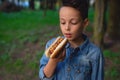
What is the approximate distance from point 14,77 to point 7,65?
2.31ft

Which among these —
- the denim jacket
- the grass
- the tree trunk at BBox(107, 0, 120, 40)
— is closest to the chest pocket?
the denim jacket

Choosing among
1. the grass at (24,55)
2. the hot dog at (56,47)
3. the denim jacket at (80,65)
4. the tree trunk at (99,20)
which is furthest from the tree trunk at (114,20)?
the hot dog at (56,47)

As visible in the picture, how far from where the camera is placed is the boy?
2.47 m

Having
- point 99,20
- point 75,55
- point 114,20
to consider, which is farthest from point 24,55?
point 75,55

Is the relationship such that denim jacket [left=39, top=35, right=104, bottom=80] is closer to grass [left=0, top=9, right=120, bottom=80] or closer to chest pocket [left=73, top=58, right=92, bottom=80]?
chest pocket [left=73, top=58, right=92, bottom=80]

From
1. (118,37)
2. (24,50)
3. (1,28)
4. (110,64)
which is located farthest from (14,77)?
(1,28)

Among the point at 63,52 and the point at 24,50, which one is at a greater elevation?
the point at 63,52

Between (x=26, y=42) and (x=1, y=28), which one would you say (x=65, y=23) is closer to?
(x=26, y=42)

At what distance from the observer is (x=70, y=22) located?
8.12ft

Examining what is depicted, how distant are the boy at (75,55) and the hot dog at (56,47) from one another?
59 mm

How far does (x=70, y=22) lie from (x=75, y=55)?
27cm

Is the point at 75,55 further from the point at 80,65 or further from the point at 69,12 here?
the point at 69,12

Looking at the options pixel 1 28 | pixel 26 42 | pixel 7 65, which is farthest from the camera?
pixel 1 28

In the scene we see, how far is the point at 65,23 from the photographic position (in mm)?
2471
